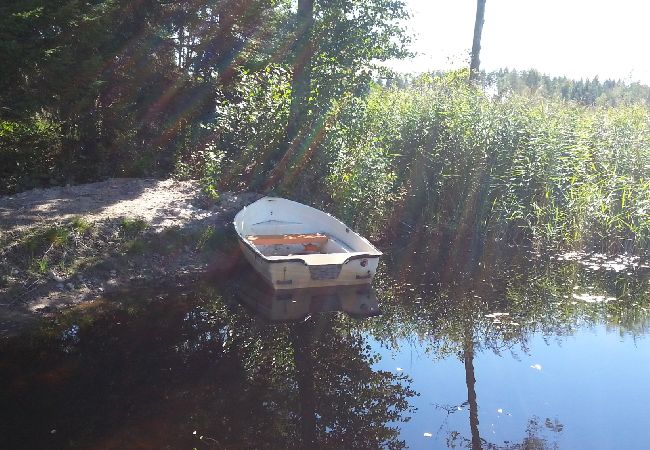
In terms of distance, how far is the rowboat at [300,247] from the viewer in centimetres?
789

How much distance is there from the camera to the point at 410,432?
208 inches

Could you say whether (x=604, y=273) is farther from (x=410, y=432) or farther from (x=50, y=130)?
(x=50, y=130)

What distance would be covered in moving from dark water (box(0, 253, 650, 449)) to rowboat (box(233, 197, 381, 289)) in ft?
1.42

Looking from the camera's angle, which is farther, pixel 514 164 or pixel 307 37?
pixel 307 37

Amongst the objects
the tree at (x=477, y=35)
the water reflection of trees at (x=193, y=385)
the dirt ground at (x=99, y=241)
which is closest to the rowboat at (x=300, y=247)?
the water reflection of trees at (x=193, y=385)

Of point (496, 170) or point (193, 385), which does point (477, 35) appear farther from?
point (193, 385)

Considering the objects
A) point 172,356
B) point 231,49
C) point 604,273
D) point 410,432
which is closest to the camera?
point 410,432

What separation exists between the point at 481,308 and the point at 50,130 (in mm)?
8922

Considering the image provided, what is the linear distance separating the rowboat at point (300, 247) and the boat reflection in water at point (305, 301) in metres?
0.28

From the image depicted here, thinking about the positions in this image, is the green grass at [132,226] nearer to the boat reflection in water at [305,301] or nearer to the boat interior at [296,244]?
the boat interior at [296,244]

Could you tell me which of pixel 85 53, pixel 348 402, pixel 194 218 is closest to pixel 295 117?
pixel 194 218

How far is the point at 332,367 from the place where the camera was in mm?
6441

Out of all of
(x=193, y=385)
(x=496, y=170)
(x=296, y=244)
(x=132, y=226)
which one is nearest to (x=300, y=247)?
(x=296, y=244)

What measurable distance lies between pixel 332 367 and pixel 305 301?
1901 mm
